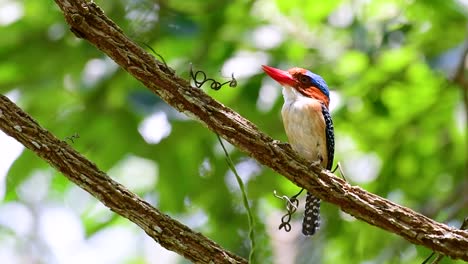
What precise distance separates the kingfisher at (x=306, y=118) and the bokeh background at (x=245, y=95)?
0.89 ft

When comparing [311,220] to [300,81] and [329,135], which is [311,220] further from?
[300,81]

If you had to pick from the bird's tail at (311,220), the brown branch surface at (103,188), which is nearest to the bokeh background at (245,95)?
the bird's tail at (311,220)

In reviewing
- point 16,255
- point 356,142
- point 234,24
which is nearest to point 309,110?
point 234,24

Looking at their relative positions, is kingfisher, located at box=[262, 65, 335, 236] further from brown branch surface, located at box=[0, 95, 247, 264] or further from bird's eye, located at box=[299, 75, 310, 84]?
brown branch surface, located at box=[0, 95, 247, 264]

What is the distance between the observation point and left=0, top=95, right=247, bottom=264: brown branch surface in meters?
1.92

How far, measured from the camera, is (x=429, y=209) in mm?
4227

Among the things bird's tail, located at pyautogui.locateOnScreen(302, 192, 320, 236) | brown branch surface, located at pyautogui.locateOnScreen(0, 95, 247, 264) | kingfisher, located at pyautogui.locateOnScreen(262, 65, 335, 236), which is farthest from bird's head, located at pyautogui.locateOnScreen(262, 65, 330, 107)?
brown branch surface, located at pyautogui.locateOnScreen(0, 95, 247, 264)

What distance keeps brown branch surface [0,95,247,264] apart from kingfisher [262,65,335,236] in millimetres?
798

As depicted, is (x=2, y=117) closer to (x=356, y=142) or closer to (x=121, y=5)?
(x=121, y=5)

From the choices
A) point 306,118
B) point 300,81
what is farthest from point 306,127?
point 300,81

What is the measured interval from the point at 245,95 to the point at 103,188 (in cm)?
151

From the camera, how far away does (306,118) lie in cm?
273

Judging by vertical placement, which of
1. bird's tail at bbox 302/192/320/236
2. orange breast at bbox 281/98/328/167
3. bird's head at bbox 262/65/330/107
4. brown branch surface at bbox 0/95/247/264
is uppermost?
bird's head at bbox 262/65/330/107

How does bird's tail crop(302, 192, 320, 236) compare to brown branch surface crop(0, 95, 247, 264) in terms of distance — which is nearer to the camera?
brown branch surface crop(0, 95, 247, 264)
